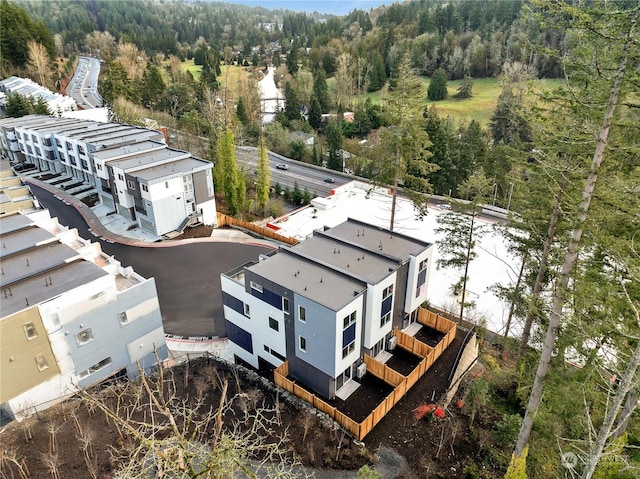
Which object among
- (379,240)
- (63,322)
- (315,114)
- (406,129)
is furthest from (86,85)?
(379,240)

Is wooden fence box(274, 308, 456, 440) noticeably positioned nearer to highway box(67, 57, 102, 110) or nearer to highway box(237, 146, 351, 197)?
highway box(237, 146, 351, 197)

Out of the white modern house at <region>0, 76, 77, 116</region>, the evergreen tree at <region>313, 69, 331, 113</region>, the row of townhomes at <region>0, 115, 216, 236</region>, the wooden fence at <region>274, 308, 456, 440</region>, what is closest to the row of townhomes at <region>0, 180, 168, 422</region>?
the wooden fence at <region>274, 308, 456, 440</region>

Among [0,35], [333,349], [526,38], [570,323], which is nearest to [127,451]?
[333,349]

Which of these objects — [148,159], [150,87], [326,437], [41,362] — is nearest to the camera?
[326,437]

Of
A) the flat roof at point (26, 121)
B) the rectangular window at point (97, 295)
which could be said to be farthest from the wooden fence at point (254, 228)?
the flat roof at point (26, 121)

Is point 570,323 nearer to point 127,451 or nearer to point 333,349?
point 333,349

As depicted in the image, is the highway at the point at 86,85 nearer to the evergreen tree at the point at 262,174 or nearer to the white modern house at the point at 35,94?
the white modern house at the point at 35,94

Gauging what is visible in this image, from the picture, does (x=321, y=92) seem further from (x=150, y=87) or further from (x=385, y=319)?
(x=385, y=319)
